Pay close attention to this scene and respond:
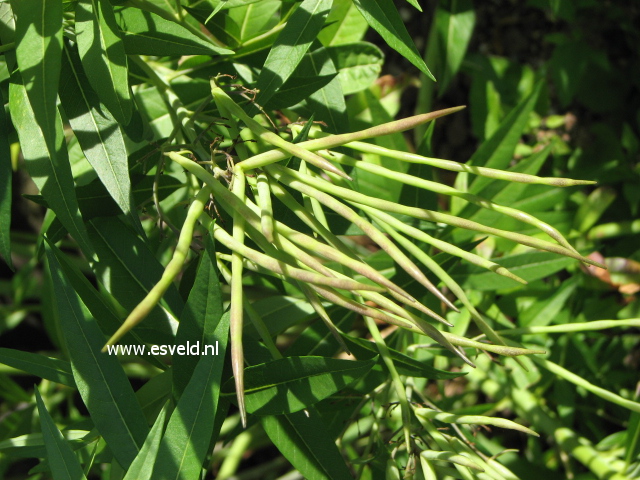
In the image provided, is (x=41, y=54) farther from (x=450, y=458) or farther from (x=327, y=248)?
(x=450, y=458)

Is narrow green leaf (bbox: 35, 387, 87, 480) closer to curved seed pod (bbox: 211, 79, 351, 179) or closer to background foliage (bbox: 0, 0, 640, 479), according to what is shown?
background foliage (bbox: 0, 0, 640, 479)

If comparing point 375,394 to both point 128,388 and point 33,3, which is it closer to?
point 128,388

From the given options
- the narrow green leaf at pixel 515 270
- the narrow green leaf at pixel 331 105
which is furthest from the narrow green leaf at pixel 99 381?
the narrow green leaf at pixel 515 270

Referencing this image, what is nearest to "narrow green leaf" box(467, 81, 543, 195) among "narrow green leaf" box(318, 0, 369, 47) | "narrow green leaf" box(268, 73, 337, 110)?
"narrow green leaf" box(318, 0, 369, 47)

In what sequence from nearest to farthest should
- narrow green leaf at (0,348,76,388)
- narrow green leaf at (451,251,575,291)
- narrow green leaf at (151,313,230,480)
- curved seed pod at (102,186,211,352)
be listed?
curved seed pod at (102,186,211,352) → narrow green leaf at (151,313,230,480) → narrow green leaf at (0,348,76,388) → narrow green leaf at (451,251,575,291)

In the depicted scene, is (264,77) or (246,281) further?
(246,281)

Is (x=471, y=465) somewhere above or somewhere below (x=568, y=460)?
above

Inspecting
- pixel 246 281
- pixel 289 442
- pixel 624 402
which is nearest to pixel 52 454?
pixel 289 442
